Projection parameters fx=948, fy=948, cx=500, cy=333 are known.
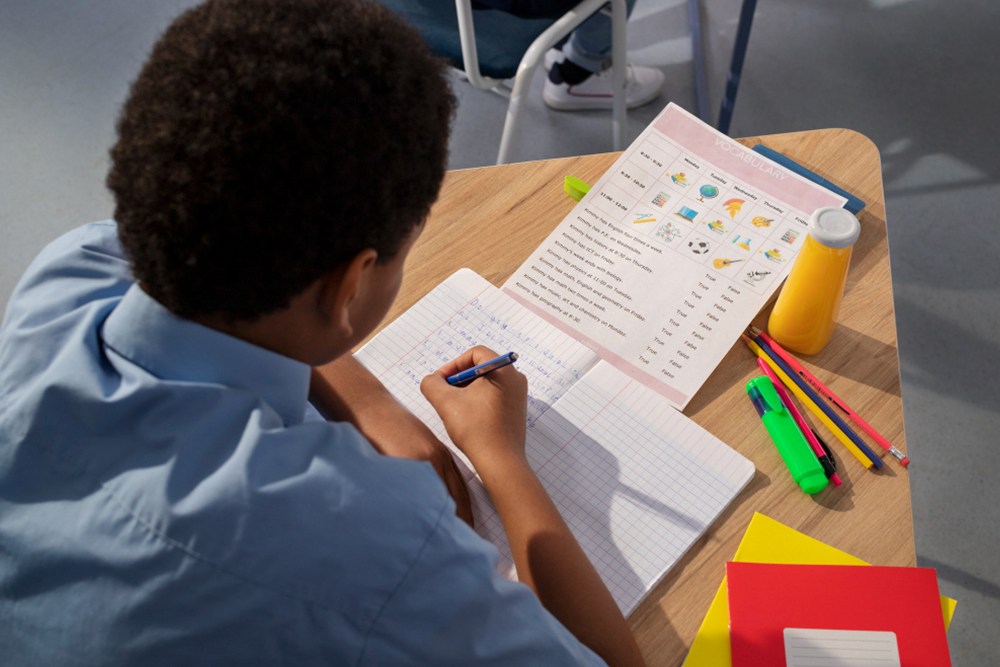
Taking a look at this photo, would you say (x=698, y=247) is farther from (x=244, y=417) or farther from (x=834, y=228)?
(x=244, y=417)

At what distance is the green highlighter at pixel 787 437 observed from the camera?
35.0 inches

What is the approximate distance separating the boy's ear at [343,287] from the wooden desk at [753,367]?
308mm

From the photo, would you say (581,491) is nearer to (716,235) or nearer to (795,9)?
(716,235)

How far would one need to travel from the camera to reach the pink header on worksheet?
1088 millimetres

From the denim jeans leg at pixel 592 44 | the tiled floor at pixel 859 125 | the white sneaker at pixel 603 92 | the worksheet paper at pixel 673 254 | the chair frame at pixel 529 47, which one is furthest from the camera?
the white sneaker at pixel 603 92

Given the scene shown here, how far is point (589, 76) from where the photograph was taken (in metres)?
2.30

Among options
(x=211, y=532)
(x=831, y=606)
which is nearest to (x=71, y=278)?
(x=211, y=532)

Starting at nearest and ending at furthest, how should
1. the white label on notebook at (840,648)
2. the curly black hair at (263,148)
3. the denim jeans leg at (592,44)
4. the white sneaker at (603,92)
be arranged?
the curly black hair at (263,148), the white label on notebook at (840,648), the denim jeans leg at (592,44), the white sneaker at (603,92)

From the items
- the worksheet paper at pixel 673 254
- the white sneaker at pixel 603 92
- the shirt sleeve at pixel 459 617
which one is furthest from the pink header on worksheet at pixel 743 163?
the white sneaker at pixel 603 92

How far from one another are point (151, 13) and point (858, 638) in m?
2.43

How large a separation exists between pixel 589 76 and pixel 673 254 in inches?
53.2

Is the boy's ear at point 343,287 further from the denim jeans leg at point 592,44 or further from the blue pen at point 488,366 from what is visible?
the denim jeans leg at point 592,44

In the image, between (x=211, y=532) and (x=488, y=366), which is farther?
(x=488, y=366)

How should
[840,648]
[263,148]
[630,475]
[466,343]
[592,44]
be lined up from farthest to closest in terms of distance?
[592,44]
[466,343]
[630,475]
[840,648]
[263,148]
